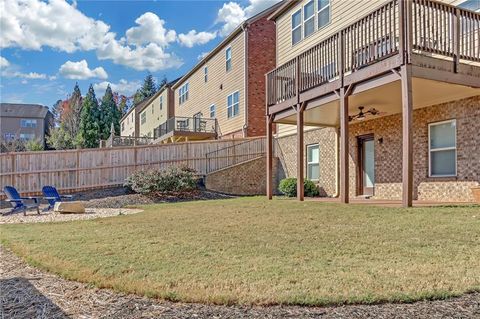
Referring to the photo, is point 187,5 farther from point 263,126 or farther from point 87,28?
point 263,126

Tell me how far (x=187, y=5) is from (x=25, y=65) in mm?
6858

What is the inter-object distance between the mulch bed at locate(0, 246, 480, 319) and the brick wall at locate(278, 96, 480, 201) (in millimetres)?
7511

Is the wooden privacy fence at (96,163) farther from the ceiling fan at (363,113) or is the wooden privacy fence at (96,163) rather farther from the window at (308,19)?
the ceiling fan at (363,113)

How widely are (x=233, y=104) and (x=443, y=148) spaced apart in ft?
48.9

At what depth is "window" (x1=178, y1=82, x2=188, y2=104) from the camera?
1296 inches

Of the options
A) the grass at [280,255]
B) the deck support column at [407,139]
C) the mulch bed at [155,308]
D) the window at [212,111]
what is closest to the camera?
the mulch bed at [155,308]

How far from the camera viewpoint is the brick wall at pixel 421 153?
9.76 metres

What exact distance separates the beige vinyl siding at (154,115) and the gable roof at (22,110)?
1923cm

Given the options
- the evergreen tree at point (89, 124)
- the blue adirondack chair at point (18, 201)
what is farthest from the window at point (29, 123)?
the blue adirondack chair at point (18, 201)

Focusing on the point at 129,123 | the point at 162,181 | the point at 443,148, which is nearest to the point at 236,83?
the point at 162,181

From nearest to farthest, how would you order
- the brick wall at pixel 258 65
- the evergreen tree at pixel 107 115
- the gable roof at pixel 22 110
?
the brick wall at pixel 258 65 → the evergreen tree at pixel 107 115 → the gable roof at pixel 22 110

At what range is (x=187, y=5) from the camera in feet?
50.5

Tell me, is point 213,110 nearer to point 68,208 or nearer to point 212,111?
point 212,111

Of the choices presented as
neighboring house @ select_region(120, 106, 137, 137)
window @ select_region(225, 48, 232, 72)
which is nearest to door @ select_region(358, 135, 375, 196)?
window @ select_region(225, 48, 232, 72)
